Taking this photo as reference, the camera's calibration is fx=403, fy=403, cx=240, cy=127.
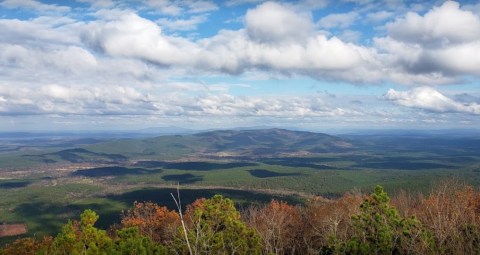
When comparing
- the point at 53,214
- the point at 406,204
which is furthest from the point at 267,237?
the point at 53,214

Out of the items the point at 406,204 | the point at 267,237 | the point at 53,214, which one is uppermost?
the point at 267,237

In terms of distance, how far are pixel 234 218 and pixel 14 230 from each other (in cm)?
13232

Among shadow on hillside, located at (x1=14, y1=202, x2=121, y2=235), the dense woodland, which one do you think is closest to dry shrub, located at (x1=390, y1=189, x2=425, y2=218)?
the dense woodland

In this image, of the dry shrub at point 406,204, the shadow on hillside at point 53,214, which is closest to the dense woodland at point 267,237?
the dry shrub at point 406,204

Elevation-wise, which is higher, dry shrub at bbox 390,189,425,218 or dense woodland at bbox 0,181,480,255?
dense woodland at bbox 0,181,480,255

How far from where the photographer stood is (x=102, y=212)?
16775 centimetres

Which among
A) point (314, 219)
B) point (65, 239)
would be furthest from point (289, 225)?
point (65, 239)

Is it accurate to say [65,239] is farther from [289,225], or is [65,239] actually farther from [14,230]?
[14,230]

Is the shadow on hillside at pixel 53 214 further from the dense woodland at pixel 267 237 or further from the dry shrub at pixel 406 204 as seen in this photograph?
the dense woodland at pixel 267 237

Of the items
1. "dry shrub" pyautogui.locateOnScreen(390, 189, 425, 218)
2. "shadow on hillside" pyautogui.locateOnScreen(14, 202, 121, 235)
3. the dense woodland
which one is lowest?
"shadow on hillside" pyautogui.locateOnScreen(14, 202, 121, 235)

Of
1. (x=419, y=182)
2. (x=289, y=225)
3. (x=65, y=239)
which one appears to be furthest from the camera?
(x=419, y=182)

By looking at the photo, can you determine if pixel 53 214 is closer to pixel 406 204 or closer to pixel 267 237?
pixel 406 204

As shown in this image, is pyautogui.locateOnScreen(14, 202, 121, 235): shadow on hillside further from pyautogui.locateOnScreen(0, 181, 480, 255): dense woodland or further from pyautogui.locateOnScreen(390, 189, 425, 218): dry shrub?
pyautogui.locateOnScreen(0, 181, 480, 255): dense woodland

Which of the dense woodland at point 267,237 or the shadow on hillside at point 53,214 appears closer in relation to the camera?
the dense woodland at point 267,237
